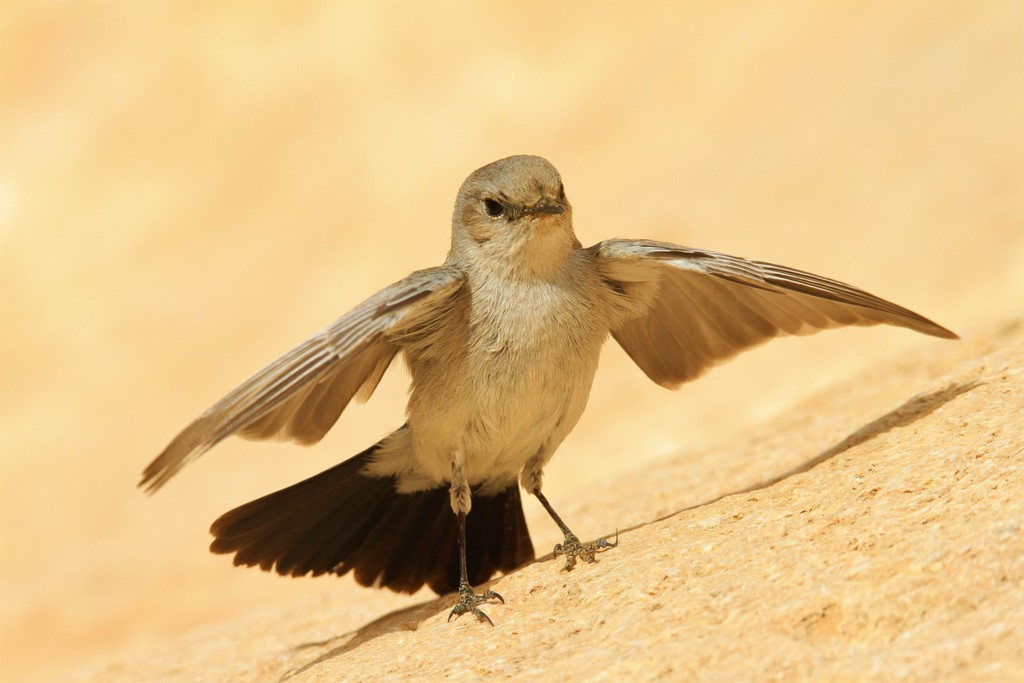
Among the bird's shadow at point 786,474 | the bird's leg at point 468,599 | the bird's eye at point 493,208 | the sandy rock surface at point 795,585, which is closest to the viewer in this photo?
the sandy rock surface at point 795,585

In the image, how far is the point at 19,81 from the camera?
14047 millimetres

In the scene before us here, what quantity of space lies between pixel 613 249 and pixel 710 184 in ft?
24.1

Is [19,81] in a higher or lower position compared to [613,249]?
higher

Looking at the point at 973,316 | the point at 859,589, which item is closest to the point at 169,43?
the point at 973,316

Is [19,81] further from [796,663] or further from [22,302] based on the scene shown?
[796,663]

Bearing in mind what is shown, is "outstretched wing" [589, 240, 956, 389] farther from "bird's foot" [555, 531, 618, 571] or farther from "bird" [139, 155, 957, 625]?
"bird's foot" [555, 531, 618, 571]

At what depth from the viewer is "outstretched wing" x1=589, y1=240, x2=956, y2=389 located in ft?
16.5

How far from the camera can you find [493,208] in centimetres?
541

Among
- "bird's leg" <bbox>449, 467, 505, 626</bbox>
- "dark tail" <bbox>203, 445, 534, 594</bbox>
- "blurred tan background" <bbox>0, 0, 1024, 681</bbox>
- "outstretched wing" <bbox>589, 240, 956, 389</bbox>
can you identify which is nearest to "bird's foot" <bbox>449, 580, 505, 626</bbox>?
"bird's leg" <bbox>449, 467, 505, 626</bbox>

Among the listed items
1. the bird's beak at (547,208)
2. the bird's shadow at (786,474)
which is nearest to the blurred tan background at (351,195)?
the bird's shadow at (786,474)

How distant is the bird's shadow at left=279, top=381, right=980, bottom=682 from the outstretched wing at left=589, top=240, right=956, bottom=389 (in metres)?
0.29

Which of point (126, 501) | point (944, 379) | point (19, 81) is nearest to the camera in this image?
point (944, 379)

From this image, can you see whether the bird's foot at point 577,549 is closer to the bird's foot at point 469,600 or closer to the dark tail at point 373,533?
the bird's foot at point 469,600

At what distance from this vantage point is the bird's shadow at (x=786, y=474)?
5150 millimetres
